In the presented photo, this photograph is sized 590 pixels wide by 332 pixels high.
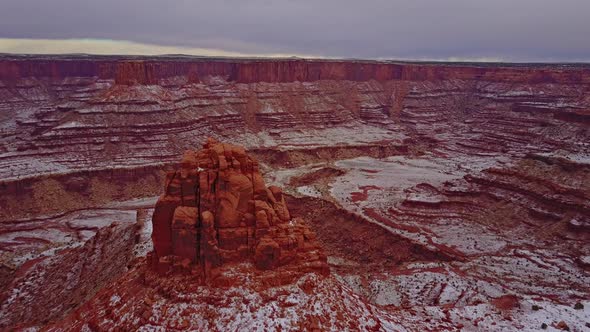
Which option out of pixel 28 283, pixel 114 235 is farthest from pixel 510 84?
pixel 28 283

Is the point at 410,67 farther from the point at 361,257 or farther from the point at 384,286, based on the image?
the point at 384,286

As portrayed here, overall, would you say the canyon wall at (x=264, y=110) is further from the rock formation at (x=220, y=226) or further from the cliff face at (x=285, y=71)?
the rock formation at (x=220, y=226)

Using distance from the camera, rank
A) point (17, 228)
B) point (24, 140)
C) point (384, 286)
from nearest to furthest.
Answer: point (384, 286)
point (17, 228)
point (24, 140)

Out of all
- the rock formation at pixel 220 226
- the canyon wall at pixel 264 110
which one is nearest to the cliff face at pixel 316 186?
the rock formation at pixel 220 226

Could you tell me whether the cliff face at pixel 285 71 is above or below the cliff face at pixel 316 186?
above

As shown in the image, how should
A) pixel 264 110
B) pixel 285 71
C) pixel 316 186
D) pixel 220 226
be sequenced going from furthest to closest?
pixel 285 71, pixel 264 110, pixel 316 186, pixel 220 226

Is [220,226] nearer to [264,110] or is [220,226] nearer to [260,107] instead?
[264,110]

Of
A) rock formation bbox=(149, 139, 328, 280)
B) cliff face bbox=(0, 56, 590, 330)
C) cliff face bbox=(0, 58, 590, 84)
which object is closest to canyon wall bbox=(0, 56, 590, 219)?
cliff face bbox=(0, 58, 590, 84)

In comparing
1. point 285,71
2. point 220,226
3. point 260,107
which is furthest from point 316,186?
point 285,71
